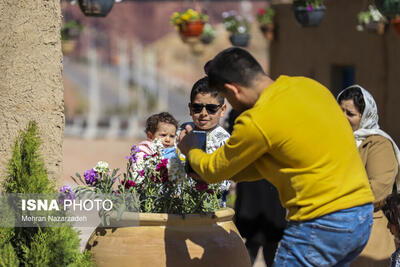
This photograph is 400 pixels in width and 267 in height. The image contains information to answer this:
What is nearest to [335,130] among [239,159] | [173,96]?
[239,159]

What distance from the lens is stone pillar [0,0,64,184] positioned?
4.07 metres

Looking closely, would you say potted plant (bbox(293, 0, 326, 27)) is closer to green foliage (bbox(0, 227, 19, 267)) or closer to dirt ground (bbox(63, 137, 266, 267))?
dirt ground (bbox(63, 137, 266, 267))

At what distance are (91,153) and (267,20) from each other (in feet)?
21.5

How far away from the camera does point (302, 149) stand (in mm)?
3021

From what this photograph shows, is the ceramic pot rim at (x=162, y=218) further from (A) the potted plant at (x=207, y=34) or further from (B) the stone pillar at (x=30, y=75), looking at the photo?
(A) the potted plant at (x=207, y=34)

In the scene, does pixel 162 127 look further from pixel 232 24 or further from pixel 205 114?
pixel 232 24

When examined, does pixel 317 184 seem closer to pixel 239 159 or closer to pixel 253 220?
pixel 239 159

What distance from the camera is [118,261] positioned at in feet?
12.4

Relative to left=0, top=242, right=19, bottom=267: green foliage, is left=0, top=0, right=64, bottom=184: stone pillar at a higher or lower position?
higher

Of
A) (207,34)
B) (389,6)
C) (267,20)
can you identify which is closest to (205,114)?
(389,6)

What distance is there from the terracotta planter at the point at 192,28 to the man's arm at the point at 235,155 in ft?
25.7

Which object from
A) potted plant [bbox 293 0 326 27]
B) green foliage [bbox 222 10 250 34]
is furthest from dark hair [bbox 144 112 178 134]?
green foliage [bbox 222 10 250 34]

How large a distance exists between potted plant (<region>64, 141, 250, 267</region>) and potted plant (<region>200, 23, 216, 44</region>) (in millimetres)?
11456

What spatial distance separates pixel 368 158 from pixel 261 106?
1674 millimetres
